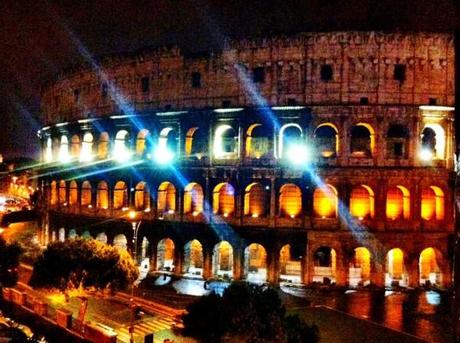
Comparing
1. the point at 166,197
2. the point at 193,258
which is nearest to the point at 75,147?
the point at 166,197

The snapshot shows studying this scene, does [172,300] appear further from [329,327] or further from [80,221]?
[80,221]

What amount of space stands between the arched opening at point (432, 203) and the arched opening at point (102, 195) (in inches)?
870

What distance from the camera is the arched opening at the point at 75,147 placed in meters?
41.9

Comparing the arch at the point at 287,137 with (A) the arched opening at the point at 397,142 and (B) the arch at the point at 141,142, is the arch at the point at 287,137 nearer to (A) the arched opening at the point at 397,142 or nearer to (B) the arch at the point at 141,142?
(A) the arched opening at the point at 397,142

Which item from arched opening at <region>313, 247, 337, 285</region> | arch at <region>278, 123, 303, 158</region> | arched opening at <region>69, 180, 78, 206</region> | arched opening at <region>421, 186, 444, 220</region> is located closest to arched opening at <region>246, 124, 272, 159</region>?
arch at <region>278, 123, 303, 158</region>

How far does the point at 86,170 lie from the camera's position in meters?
39.8

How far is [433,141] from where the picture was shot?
32.3 m

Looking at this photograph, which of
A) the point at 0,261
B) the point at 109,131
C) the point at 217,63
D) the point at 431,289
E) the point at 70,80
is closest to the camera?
the point at 0,261

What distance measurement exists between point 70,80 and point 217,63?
14468 mm

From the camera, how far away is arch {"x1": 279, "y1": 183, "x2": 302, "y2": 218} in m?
32.6

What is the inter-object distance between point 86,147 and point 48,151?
7667 millimetres

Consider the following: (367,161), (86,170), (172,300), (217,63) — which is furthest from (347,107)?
(86,170)

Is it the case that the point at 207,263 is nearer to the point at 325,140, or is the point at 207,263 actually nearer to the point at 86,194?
the point at 325,140

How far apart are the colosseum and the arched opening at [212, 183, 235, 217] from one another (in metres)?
0.10
